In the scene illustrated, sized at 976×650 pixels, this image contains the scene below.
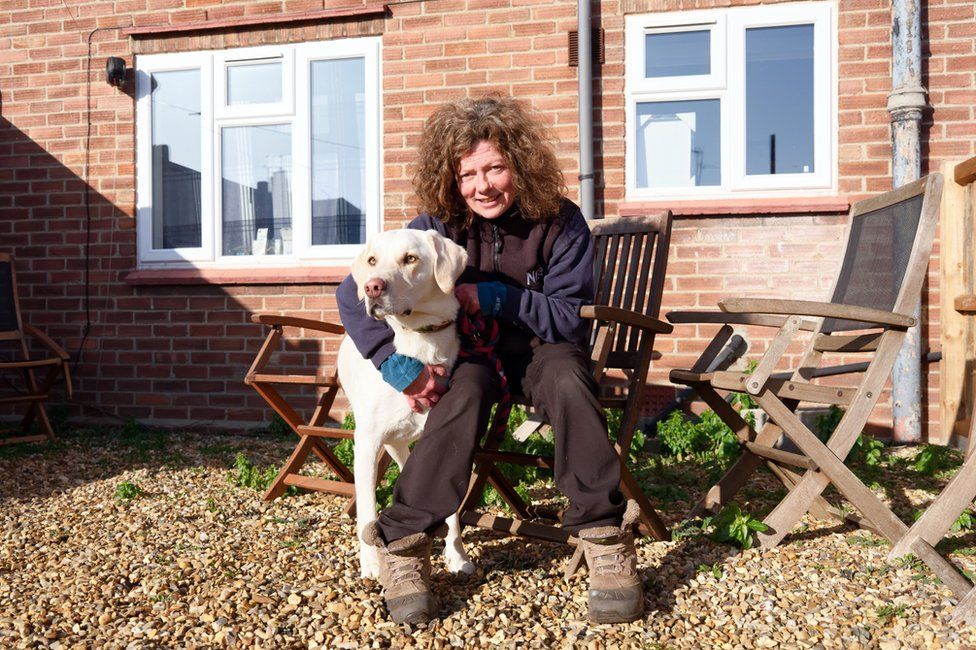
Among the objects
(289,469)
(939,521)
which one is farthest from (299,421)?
(939,521)

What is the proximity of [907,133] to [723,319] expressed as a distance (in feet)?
7.42

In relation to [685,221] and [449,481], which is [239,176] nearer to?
[685,221]

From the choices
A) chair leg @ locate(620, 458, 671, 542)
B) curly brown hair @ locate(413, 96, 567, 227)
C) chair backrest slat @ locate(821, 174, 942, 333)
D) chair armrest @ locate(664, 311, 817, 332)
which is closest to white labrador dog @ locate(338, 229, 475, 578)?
curly brown hair @ locate(413, 96, 567, 227)

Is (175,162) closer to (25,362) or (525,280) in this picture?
(25,362)

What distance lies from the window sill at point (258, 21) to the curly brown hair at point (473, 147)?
2.87m

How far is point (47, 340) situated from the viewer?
515cm

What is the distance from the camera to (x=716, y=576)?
2428 millimetres

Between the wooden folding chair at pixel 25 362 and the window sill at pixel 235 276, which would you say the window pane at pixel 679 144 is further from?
the wooden folding chair at pixel 25 362

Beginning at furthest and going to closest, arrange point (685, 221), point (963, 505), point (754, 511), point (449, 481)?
point (685, 221), point (754, 511), point (963, 505), point (449, 481)

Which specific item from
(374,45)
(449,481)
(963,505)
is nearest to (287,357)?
(374,45)

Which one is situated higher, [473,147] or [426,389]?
[473,147]

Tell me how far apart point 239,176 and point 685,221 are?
3.12 m

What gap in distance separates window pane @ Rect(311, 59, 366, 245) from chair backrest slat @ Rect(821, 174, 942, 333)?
126 inches

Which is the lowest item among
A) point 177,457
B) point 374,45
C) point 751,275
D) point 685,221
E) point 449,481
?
point 177,457
